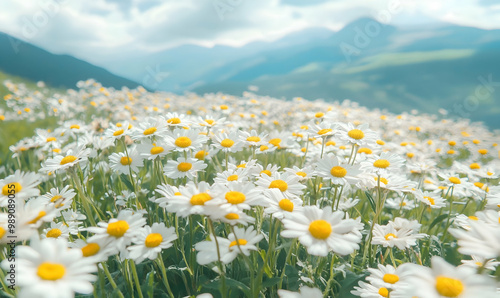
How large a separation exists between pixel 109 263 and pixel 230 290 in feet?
3.10

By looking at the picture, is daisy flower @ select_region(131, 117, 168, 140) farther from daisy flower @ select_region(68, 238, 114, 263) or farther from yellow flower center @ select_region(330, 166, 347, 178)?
yellow flower center @ select_region(330, 166, 347, 178)

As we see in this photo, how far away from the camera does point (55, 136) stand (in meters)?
3.53

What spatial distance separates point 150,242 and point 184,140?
2.80 ft

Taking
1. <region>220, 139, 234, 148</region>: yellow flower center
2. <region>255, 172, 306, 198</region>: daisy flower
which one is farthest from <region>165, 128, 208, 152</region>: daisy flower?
<region>255, 172, 306, 198</region>: daisy flower

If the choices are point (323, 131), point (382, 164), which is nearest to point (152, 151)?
point (323, 131)

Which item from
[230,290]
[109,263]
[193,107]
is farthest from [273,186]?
[193,107]

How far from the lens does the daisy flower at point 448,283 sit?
33.7 inches

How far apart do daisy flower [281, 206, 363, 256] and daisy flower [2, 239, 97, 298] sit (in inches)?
25.5

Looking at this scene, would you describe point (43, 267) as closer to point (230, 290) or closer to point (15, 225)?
point (15, 225)

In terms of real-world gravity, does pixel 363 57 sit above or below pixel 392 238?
above

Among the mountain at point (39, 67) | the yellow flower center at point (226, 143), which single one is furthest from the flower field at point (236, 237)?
the mountain at point (39, 67)

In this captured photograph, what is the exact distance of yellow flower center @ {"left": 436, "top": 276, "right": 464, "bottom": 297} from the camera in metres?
0.89

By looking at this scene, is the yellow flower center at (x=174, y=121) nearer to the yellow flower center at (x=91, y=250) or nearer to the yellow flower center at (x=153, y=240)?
the yellow flower center at (x=153, y=240)

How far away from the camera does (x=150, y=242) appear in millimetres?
1301
